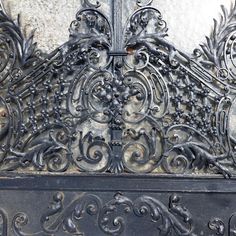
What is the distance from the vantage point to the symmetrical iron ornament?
1.32m

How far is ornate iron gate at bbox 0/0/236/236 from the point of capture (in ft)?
4.31

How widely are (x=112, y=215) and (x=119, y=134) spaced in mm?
248

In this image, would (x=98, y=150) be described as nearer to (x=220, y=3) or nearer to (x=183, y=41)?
(x=183, y=41)

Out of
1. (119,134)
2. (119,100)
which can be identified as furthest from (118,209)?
(119,100)

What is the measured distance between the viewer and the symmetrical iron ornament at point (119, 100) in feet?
4.33

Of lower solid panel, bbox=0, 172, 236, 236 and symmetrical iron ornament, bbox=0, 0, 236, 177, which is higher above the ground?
symmetrical iron ornament, bbox=0, 0, 236, 177

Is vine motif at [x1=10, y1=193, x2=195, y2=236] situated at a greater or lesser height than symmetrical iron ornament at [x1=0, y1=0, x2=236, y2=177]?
lesser

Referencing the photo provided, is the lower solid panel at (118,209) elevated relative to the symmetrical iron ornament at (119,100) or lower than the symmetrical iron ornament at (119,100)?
lower

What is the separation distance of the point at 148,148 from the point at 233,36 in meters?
0.43

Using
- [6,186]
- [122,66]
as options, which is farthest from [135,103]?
[6,186]

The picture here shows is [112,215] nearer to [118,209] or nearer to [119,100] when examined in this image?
[118,209]

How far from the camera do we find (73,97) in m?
1.35

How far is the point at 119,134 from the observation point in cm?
132

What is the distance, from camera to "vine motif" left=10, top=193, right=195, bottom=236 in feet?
4.29
